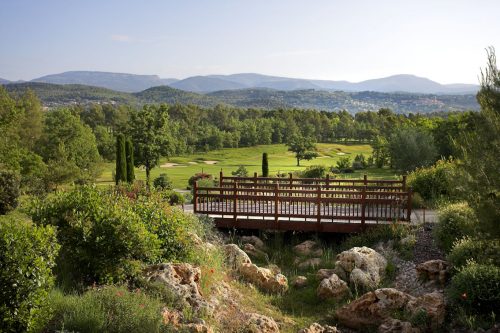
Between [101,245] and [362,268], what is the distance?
6726mm

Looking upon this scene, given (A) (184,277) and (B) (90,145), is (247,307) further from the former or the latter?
(B) (90,145)

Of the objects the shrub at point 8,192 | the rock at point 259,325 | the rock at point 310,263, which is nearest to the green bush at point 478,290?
the rock at point 259,325

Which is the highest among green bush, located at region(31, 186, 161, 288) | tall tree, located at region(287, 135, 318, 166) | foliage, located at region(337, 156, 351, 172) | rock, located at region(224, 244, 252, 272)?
green bush, located at region(31, 186, 161, 288)

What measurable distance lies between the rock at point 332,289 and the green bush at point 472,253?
8.67 feet

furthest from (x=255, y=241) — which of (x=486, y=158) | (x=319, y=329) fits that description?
(x=486, y=158)

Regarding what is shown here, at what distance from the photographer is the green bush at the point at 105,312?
276 inches

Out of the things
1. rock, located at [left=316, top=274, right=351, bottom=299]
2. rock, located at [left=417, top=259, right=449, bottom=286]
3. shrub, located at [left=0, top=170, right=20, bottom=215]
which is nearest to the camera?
rock, located at [left=417, top=259, right=449, bottom=286]

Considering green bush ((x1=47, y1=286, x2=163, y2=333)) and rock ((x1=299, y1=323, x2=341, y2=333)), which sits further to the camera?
rock ((x1=299, y1=323, x2=341, y2=333))

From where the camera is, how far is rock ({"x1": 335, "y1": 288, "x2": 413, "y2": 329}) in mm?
9766

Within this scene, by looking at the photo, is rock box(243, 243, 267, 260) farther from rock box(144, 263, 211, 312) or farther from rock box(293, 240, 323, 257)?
rock box(144, 263, 211, 312)

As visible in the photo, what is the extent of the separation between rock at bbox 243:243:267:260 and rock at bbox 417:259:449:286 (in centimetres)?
483

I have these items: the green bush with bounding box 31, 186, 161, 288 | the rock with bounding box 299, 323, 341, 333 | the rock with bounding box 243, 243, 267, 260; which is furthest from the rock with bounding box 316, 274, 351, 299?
the green bush with bounding box 31, 186, 161, 288

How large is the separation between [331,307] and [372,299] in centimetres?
120

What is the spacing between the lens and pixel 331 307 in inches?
427
